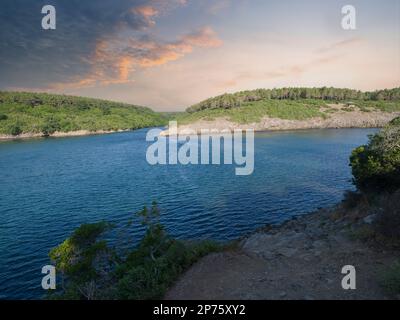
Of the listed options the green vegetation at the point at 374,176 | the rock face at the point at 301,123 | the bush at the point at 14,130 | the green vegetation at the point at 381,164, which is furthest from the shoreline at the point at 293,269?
the bush at the point at 14,130

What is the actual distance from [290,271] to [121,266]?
1203 cm

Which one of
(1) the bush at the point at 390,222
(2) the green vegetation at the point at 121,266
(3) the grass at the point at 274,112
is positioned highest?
(3) the grass at the point at 274,112

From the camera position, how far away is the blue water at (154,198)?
29.0m

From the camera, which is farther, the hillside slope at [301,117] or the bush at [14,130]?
the bush at [14,130]

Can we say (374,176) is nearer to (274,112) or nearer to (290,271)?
(290,271)

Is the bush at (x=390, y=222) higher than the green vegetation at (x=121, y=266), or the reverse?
the bush at (x=390, y=222)

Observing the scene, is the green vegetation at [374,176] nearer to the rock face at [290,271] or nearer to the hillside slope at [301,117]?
the rock face at [290,271]

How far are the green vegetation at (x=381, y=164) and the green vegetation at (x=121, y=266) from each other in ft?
58.8

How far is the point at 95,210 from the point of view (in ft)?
124

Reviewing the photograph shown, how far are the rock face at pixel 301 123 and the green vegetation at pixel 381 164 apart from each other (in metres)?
133

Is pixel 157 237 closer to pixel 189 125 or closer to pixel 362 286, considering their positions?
pixel 362 286

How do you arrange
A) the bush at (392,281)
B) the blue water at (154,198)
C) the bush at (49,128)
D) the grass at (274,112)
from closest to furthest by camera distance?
the bush at (392,281), the blue water at (154,198), the grass at (274,112), the bush at (49,128)

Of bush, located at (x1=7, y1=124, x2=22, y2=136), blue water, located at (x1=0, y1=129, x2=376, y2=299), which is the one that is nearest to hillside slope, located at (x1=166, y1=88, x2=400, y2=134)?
blue water, located at (x1=0, y1=129, x2=376, y2=299)

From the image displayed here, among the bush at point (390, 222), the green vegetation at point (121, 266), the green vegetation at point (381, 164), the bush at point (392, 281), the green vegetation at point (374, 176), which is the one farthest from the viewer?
the green vegetation at point (381, 164)
